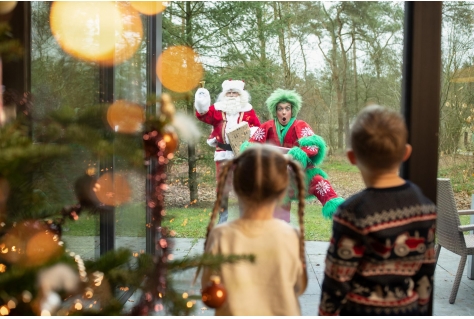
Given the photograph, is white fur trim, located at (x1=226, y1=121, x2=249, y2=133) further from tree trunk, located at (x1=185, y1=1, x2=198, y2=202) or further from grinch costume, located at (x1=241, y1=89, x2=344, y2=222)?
tree trunk, located at (x1=185, y1=1, x2=198, y2=202)

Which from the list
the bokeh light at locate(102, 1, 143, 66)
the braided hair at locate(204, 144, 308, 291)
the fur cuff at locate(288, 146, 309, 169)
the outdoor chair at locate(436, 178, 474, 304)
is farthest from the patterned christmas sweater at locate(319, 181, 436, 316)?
the fur cuff at locate(288, 146, 309, 169)

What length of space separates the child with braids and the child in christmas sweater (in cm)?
9

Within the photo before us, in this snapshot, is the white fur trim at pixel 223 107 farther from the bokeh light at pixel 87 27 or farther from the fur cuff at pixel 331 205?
the bokeh light at pixel 87 27

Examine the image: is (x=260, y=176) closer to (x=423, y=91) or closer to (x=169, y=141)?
(x=169, y=141)

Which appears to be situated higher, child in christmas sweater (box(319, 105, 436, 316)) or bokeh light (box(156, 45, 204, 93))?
bokeh light (box(156, 45, 204, 93))

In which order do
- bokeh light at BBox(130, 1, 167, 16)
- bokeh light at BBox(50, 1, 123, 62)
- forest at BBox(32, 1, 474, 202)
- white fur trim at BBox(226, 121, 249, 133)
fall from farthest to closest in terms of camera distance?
forest at BBox(32, 1, 474, 202) < white fur trim at BBox(226, 121, 249, 133) < bokeh light at BBox(130, 1, 167, 16) < bokeh light at BBox(50, 1, 123, 62)

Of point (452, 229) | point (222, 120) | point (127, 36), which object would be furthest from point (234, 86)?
point (452, 229)

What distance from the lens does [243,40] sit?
4.87m

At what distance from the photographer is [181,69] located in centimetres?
456

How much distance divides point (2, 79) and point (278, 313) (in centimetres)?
92

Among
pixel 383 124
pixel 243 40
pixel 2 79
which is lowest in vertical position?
pixel 383 124

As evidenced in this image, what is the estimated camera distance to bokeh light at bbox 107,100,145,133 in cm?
84

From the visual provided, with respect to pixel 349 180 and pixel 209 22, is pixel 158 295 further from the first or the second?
pixel 209 22

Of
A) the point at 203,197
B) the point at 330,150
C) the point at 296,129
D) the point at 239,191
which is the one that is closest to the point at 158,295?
the point at 239,191
